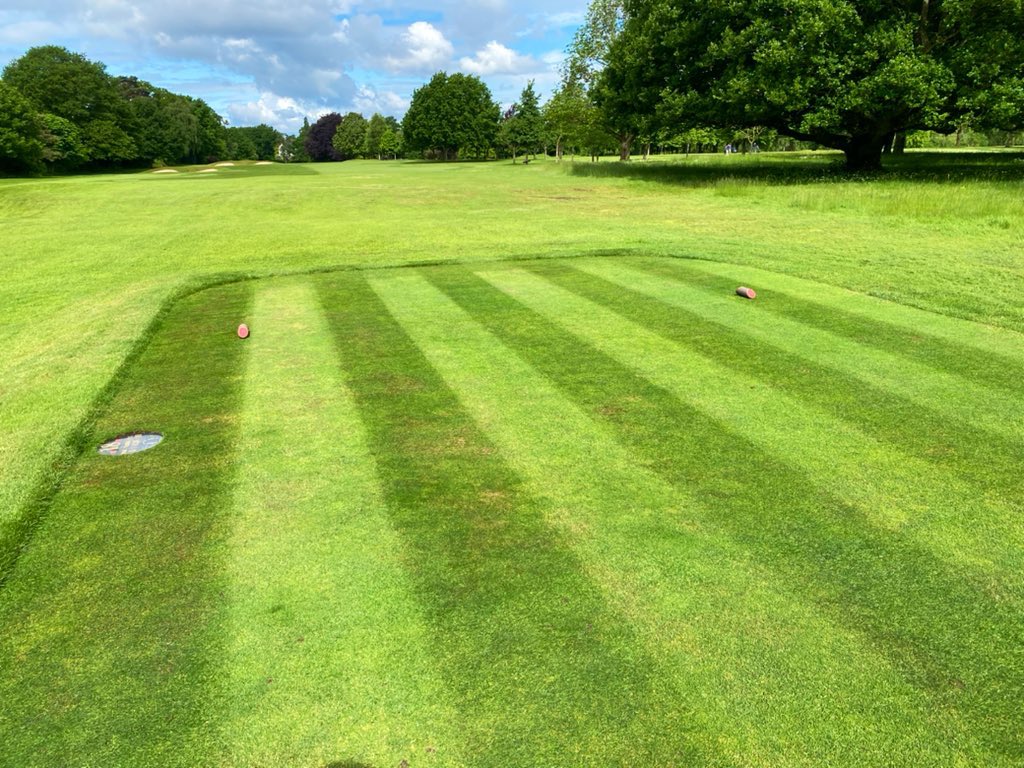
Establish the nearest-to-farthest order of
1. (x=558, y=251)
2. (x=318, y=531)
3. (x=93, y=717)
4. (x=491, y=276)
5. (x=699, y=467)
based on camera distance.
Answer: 1. (x=93, y=717)
2. (x=318, y=531)
3. (x=699, y=467)
4. (x=491, y=276)
5. (x=558, y=251)

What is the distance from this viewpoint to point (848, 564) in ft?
12.5

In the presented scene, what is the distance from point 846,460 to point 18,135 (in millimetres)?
80250

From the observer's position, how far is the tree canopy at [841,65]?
25578 millimetres

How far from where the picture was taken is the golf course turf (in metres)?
2.78

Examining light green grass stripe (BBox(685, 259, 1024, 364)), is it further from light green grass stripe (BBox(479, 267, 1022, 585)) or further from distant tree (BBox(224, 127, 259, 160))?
distant tree (BBox(224, 127, 259, 160))

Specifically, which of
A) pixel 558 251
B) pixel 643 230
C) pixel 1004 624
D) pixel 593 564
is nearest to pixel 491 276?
pixel 558 251

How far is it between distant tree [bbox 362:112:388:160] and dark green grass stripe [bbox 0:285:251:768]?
5547 inches

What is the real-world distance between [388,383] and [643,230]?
13.0 metres

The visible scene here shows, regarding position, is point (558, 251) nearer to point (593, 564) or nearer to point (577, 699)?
point (593, 564)

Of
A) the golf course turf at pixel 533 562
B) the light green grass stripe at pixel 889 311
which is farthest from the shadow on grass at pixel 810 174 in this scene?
the golf course turf at pixel 533 562

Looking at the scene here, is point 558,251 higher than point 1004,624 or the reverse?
higher

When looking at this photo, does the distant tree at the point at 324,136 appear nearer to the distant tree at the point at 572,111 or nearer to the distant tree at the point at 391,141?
the distant tree at the point at 391,141

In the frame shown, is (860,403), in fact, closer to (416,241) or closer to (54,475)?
(54,475)

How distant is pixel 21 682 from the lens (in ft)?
10.0
